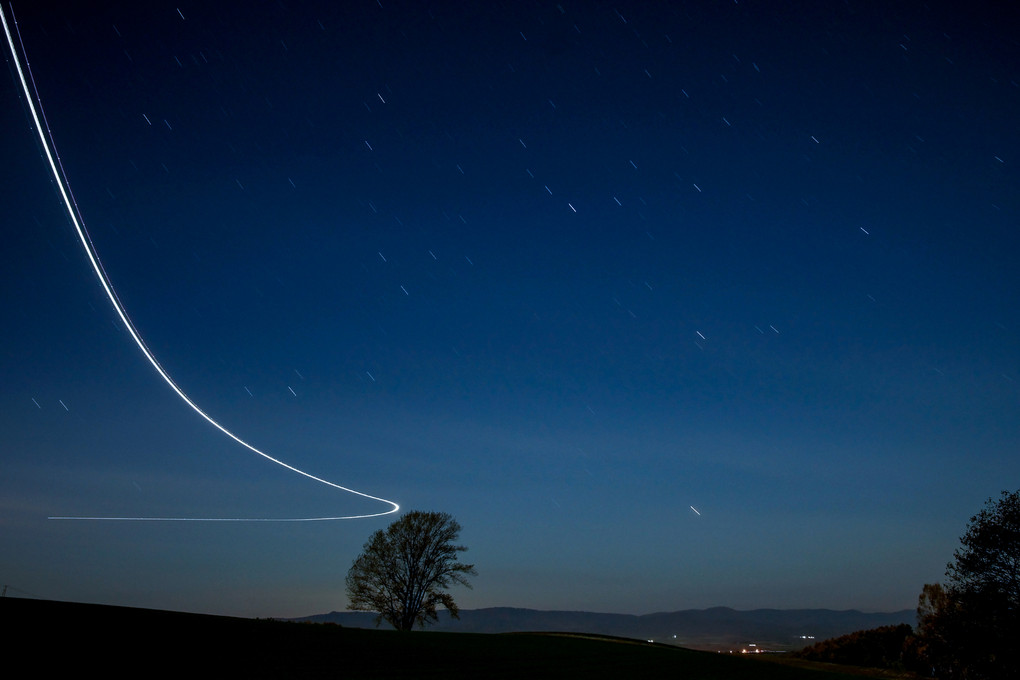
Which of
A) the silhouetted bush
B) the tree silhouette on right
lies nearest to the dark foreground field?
the tree silhouette on right

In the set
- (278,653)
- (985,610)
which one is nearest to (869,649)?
(985,610)

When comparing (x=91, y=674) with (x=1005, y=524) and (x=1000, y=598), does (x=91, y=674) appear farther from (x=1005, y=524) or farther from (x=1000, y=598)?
(x=1005, y=524)

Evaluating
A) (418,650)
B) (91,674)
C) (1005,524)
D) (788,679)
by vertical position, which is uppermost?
(1005,524)

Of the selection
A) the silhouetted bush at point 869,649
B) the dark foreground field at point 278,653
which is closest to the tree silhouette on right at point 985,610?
the dark foreground field at point 278,653

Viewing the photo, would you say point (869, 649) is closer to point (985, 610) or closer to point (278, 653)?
point (985, 610)

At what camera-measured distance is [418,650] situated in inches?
1273

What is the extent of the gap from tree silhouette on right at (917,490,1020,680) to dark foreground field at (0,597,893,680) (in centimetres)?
690

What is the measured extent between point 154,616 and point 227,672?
45.4ft

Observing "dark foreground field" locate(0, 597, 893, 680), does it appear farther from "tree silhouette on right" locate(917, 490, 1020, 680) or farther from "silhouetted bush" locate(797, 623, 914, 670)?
"silhouetted bush" locate(797, 623, 914, 670)

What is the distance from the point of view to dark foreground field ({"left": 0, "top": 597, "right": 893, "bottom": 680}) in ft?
67.1

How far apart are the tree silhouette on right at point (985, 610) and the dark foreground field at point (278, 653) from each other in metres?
6.90

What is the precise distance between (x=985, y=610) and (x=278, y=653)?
3629cm

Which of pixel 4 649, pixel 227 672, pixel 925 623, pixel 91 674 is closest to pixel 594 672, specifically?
pixel 227 672

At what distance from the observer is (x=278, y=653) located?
25.9 m
